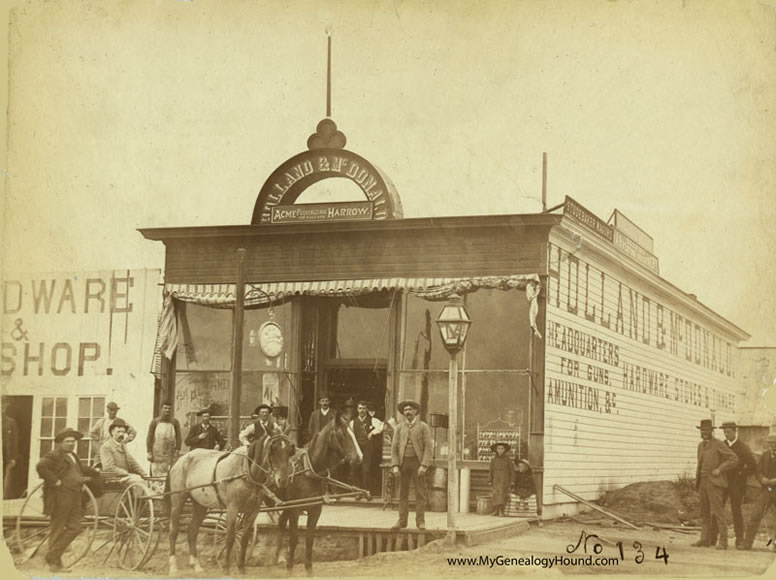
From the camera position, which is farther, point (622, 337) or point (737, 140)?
point (622, 337)

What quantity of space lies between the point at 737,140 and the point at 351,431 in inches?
193

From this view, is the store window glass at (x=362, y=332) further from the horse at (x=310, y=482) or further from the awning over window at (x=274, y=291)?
the horse at (x=310, y=482)

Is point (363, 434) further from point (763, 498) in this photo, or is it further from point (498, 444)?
point (763, 498)

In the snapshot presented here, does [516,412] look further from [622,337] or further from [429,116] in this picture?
[429,116]

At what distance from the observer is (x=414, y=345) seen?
13133 millimetres

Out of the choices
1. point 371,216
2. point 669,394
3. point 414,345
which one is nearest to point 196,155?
point 371,216

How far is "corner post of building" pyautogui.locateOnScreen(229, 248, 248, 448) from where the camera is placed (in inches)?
517

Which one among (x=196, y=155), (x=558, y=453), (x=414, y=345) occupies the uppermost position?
(x=196, y=155)

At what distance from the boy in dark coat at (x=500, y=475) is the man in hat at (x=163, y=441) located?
3.41 metres

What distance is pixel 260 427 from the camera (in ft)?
42.3

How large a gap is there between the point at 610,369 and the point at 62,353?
583 cm

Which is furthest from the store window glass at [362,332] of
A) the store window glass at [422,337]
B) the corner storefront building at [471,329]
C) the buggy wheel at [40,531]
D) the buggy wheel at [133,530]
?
the buggy wheel at [40,531]

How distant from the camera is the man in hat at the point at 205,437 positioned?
13047 mm

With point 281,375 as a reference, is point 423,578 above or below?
below
